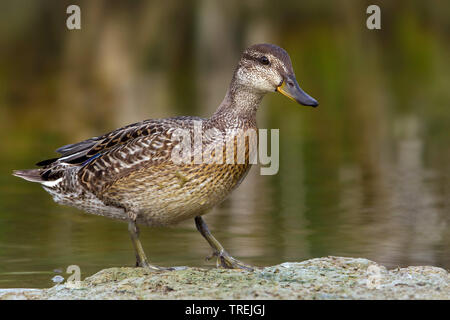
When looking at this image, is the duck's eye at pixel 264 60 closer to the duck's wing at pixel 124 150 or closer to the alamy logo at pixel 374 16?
the duck's wing at pixel 124 150

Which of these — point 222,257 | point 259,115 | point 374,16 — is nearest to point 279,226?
point 222,257

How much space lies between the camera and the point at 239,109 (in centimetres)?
685

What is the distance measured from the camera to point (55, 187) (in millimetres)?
7398

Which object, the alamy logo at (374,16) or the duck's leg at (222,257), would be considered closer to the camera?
the duck's leg at (222,257)

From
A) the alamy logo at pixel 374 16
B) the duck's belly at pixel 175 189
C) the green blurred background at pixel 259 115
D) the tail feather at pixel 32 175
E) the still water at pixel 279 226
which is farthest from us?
the alamy logo at pixel 374 16

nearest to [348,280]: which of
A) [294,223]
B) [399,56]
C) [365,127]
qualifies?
[294,223]

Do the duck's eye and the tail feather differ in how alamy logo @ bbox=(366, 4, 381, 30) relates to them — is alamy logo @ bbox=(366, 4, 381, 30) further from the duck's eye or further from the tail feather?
the duck's eye

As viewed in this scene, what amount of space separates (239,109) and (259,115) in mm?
10518

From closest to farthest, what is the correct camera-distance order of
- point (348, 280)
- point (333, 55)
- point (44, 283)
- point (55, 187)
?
point (348, 280) → point (44, 283) → point (55, 187) → point (333, 55)

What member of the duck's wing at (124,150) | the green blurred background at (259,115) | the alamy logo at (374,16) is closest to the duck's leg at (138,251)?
the duck's wing at (124,150)

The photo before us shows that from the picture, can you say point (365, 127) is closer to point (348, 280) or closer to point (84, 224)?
point (84, 224)

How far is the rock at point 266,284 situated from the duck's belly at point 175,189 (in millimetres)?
445

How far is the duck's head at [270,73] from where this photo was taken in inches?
263

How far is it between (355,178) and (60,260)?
506 centimetres
